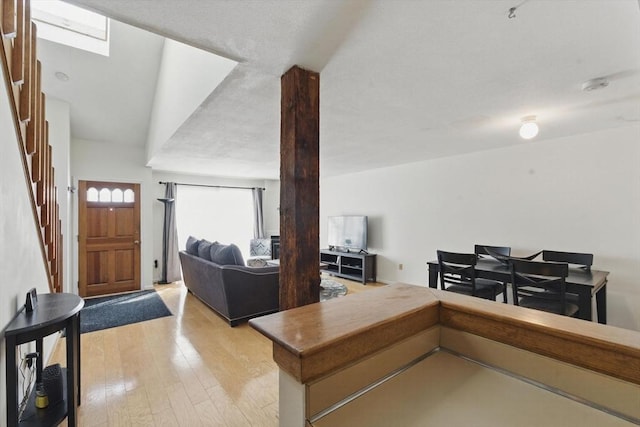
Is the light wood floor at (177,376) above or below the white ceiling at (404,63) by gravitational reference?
below

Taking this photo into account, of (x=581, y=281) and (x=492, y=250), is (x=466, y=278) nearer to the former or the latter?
(x=581, y=281)

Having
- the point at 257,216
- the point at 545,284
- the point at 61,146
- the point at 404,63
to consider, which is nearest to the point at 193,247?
the point at 61,146

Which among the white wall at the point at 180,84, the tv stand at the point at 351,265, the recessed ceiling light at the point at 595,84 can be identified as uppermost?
the white wall at the point at 180,84

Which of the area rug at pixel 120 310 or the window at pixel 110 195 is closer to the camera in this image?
the area rug at pixel 120 310

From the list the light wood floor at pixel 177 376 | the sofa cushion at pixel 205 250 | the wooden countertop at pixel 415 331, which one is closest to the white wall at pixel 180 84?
the sofa cushion at pixel 205 250

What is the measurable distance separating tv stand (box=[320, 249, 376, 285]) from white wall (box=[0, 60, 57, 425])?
14.4 ft

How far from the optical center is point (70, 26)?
3.51 metres

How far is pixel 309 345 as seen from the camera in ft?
2.62

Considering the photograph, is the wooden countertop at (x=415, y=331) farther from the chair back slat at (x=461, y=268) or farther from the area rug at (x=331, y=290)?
the area rug at (x=331, y=290)

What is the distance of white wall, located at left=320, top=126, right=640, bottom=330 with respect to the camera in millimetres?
2943

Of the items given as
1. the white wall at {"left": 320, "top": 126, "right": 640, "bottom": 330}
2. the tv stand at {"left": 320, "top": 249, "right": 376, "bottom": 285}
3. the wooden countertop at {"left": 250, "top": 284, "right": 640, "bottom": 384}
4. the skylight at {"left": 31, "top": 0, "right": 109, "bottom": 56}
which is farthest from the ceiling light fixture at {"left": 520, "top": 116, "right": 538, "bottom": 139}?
the skylight at {"left": 31, "top": 0, "right": 109, "bottom": 56}

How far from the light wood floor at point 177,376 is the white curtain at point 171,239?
231 cm

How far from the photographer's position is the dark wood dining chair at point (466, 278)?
2.84 metres

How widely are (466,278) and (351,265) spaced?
2884 mm
